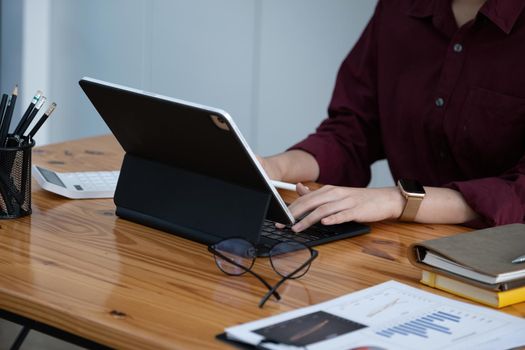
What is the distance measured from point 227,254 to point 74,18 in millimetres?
3248

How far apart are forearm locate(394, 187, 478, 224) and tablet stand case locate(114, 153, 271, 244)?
0.38 m

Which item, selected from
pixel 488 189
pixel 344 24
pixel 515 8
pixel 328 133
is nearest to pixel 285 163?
pixel 328 133

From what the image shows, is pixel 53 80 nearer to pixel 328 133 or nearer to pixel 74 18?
pixel 74 18

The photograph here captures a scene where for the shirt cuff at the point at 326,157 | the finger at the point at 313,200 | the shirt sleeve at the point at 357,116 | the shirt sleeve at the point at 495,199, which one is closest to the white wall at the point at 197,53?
the shirt sleeve at the point at 357,116

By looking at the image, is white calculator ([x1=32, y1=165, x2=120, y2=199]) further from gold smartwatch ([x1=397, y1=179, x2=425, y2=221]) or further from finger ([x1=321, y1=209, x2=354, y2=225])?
gold smartwatch ([x1=397, y1=179, x2=425, y2=221])

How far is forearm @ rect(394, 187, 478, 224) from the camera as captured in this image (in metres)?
1.81

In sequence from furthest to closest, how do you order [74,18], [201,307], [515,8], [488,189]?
[74,18], [515,8], [488,189], [201,307]

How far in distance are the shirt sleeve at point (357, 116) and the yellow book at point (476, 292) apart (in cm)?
87

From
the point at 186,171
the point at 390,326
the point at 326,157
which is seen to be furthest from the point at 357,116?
the point at 390,326

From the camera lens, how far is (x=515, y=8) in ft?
6.64

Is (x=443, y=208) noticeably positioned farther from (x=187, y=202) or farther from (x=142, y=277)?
(x=142, y=277)

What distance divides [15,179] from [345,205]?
59 centimetres

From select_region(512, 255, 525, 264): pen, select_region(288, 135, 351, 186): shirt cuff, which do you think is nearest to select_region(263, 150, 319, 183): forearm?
select_region(288, 135, 351, 186): shirt cuff

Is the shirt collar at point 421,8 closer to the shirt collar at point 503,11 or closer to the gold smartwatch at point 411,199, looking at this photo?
the shirt collar at point 503,11
